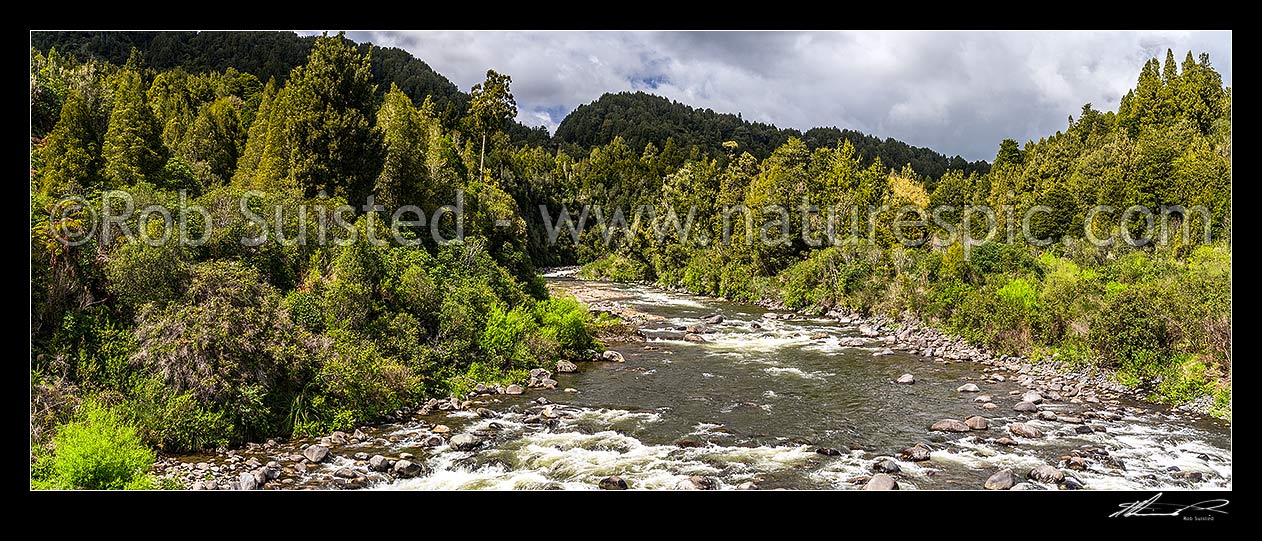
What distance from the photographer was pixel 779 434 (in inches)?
619

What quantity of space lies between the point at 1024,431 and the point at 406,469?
12395 millimetres

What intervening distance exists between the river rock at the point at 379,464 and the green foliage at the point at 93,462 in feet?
10.8

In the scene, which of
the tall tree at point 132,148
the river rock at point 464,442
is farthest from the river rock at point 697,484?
the tall tree at point 132,148

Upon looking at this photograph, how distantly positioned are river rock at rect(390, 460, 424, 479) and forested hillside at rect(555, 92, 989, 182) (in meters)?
117

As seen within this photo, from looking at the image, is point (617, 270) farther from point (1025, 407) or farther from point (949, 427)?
point (949, 427)

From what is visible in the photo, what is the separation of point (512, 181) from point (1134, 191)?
55.2 m

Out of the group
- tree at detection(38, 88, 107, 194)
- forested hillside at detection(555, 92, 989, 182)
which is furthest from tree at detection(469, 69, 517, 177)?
forested hillside at detection(555, 92, 989, 182)

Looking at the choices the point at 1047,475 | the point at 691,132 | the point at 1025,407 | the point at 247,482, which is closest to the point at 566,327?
the point at 247,482

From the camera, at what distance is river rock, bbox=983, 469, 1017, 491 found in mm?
12594

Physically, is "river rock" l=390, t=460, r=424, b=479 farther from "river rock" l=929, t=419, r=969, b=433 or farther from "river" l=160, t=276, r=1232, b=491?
"river rock" l=929, t=419, r=969, b=433
